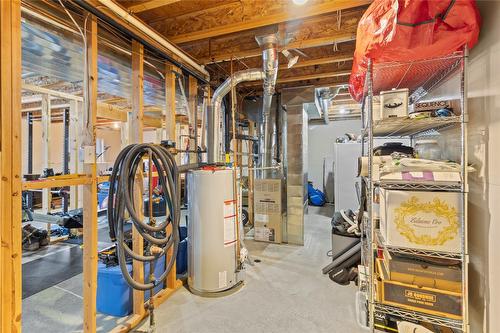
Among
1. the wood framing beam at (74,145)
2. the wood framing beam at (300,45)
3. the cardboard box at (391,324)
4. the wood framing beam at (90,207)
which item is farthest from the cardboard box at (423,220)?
the wood framing beam at (74,145)

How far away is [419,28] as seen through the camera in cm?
135

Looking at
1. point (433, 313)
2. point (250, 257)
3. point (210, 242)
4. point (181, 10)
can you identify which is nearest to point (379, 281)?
point (433, 313)

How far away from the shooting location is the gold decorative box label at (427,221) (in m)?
1.49

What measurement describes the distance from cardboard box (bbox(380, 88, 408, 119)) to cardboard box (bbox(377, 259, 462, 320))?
43.6 inches

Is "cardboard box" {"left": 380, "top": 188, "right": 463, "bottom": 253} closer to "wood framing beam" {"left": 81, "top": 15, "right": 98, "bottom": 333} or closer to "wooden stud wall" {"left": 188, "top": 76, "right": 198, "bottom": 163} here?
"wood framing beam" {"left": 81, "top": 15, "right": 98, "bottom": 333}

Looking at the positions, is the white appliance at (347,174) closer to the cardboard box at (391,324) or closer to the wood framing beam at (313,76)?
the wood framing beam at (313,76)

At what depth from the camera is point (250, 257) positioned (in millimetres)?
3389

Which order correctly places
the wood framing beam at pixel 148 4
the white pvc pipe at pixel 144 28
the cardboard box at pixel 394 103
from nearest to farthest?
the cardboard box at pixel 394 103 < the white pvc pipe at pixel 144 28 < the wood framing beam at pixel 148 4

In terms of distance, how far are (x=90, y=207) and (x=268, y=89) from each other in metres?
2.42

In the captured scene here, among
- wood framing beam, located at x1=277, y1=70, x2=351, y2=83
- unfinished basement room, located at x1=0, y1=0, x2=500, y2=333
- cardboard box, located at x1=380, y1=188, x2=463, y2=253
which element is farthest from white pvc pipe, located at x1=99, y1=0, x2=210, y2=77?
cardboard box, located at x1=380, y1=188, x2=463, y2=253

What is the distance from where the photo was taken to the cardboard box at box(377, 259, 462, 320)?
1.47m

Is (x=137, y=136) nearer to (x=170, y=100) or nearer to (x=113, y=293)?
(x=170, y=100)

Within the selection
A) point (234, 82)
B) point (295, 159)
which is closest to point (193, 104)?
point (234, 82)

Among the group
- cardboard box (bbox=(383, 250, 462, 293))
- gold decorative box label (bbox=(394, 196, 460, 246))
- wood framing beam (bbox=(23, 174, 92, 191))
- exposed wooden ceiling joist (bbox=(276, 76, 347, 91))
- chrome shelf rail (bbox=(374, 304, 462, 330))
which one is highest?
exposed wooden ceiling joist (bbox=(276, 76, 347, 91))
